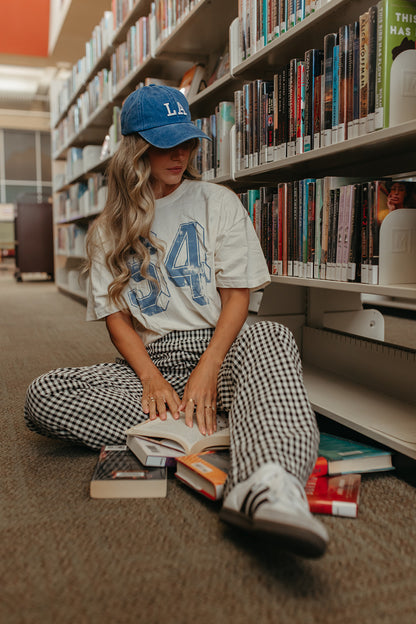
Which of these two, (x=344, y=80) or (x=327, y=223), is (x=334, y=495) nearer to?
(x=327, y=223)

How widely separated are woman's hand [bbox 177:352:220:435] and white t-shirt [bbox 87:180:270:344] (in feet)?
0.51

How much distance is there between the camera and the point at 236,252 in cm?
134

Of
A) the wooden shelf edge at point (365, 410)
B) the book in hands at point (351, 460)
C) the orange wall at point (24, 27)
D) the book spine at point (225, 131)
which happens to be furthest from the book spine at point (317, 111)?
the orange wall at point (24, 27)

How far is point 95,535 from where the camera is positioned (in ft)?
3.03

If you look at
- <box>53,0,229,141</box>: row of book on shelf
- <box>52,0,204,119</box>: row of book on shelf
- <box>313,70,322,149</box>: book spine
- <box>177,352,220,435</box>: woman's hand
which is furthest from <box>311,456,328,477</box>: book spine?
<box>52,0,204,119</box>: row of book on shelf

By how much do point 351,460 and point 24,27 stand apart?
254 inches

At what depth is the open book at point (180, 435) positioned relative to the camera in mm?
1125

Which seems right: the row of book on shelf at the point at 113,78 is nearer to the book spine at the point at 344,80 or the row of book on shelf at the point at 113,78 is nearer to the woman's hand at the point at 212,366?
the book spine at the point at 344,80

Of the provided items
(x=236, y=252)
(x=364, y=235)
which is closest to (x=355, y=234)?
(x=364, y=235)

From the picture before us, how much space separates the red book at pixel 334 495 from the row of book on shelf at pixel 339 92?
717 millimetres

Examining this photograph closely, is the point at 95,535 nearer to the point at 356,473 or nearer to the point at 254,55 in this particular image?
the point at 356,473

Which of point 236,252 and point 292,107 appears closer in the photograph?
point 236,252

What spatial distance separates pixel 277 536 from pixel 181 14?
2.10 meters

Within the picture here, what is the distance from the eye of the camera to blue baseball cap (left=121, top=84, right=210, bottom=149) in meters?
1.28
